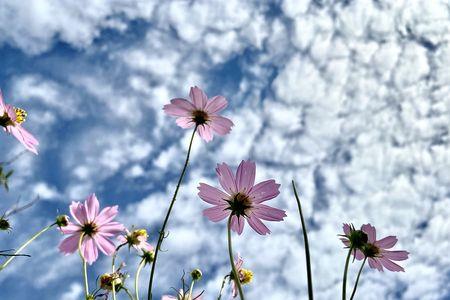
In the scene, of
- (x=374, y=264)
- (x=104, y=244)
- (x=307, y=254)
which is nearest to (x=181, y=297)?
(x=104, y=244)

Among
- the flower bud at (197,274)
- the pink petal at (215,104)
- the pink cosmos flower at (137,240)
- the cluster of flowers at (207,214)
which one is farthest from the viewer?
the flower bud at (197,274)

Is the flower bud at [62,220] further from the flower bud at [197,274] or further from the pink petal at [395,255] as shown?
the pink petal at [395,255]

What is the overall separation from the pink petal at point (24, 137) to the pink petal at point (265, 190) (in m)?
0.51

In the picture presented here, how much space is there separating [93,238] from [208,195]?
400 millimetres

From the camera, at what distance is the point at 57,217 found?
4.03 ft

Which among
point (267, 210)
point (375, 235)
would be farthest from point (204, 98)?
point (375, 235)

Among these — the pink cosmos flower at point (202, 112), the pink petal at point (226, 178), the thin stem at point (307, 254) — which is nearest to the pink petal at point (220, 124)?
the pink cosmos flower at point (202, 112)

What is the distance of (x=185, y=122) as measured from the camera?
142cm

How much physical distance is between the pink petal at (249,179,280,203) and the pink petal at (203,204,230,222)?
0.25ft

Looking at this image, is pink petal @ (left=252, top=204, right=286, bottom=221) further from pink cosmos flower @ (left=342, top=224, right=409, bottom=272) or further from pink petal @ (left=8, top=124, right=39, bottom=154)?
pink petal @ (left=8, top=124, right=39, bottom=154)

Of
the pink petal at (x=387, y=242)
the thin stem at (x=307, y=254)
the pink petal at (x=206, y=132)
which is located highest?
the pink petal at (x=206, y=132)

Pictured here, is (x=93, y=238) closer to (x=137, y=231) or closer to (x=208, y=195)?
(x=137, y=231)

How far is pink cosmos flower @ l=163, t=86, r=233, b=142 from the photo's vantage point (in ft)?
4.37

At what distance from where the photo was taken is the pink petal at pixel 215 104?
4.49 feet
